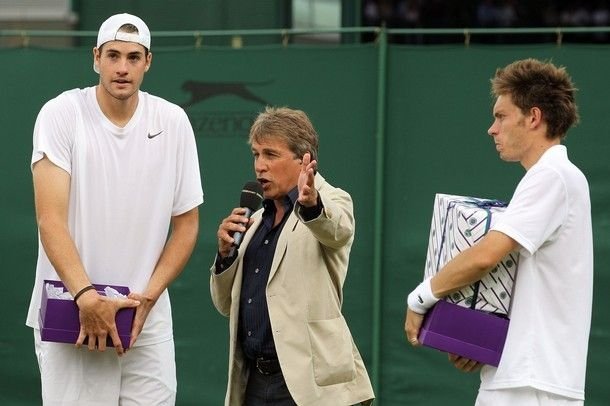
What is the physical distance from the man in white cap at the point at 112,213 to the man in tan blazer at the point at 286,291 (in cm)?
34

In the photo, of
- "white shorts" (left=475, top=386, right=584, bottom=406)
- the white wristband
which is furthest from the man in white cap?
"white shorts" (left=475, top=386, right=584, bottom=406)

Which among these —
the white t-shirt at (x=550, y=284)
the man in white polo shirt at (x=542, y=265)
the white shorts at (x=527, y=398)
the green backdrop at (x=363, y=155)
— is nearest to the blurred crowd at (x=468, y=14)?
the green backdrop at (x=363, y=155)

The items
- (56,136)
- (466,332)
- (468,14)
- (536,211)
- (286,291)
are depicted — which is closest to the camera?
(536,211)

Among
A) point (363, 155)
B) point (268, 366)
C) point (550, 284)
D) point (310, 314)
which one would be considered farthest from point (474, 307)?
point (363, 155)

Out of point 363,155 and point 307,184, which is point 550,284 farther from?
point 363,155

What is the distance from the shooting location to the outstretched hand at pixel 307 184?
4.49 m

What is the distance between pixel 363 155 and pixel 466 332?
3.09 meters

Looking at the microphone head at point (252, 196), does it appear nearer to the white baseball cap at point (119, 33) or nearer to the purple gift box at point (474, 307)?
the white baseball cap at point (119, 33)

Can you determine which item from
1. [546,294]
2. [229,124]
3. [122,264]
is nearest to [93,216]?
[122,264]

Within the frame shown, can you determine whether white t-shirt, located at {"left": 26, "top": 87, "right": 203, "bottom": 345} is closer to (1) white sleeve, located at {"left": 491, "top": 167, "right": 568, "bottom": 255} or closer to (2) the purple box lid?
(2) the purple box lid

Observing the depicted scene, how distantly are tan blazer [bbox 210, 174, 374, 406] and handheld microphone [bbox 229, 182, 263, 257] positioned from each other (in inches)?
5.5

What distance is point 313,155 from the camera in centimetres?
493

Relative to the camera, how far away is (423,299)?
176 inches

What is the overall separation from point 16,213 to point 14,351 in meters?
0.83
